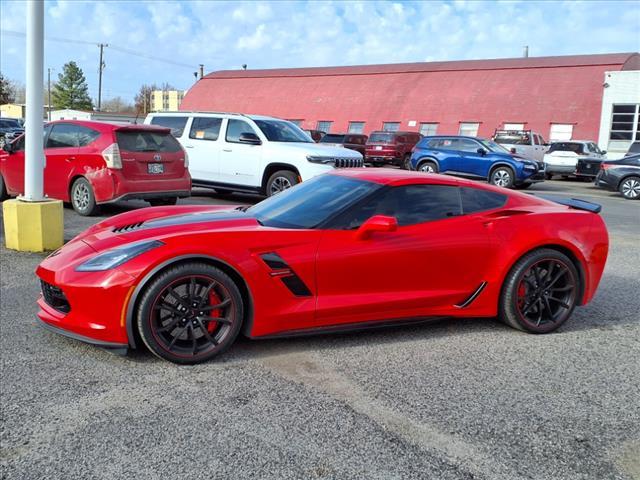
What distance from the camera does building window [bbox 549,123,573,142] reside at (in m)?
32.5

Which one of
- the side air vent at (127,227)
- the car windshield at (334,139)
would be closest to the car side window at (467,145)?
the car windshield at (334,139)

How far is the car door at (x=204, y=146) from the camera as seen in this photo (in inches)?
497

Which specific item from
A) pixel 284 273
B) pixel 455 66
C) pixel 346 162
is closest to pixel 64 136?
pixel 346 162

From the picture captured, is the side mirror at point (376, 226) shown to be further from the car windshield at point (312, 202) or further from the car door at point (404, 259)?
the car windshield at point (312, 202)

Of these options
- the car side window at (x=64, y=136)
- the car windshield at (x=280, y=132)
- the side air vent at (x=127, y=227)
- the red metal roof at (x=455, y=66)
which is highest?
the red metal roof at (x=455, y=66)

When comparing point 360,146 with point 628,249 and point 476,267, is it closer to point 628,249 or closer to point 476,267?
point 628,249

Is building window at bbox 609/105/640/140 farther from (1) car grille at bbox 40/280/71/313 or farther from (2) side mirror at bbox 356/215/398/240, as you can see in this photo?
(1) car grille at bbox 40/280/71/313

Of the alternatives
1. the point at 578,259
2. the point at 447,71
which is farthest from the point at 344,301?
the point at 447,71

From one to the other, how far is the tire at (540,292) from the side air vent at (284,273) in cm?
172

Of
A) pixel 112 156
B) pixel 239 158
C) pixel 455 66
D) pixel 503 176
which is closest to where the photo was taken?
pixel 112 156

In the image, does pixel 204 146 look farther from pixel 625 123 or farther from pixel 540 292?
pixel 625 123

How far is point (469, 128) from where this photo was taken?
36.1 metres

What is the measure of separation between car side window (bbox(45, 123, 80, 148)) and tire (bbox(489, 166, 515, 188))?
13.1 m

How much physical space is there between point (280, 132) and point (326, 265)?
28.7 ft
